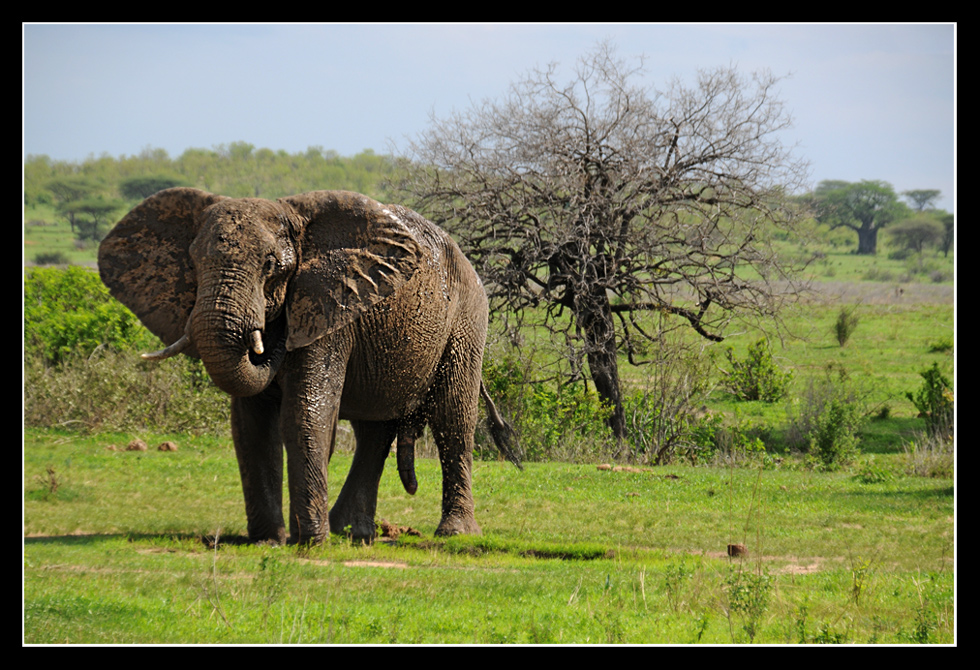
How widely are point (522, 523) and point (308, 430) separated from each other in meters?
3.45

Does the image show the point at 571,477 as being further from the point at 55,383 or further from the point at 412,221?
the point at 55,383

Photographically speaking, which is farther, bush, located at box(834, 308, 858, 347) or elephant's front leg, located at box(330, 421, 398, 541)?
bush, located at box(834, 308, 858, 347)

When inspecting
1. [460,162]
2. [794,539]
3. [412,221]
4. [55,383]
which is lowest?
[794,539]

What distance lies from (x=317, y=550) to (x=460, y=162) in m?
12.6

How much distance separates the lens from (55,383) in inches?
658

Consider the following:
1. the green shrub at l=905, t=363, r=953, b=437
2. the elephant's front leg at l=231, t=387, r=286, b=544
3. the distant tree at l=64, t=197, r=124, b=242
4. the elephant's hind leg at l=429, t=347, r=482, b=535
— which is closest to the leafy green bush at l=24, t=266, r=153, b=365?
the elephant's hind leg at l=429, t=347, r=482, b=535

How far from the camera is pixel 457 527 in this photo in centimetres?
1030

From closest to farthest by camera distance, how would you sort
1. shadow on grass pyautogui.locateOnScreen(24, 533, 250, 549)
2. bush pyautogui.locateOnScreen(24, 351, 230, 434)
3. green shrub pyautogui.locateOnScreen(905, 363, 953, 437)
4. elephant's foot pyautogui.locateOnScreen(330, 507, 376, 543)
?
1. shadow on grass pyautogui.locateOnScreen(24, 533, 250, 549)
2. elephant's foot pyautogui.locateOnScreen(330, 507, 376, 543)
3. bush pyautogui.locateOnScreen(24, 351, 230, 434)
4. green shrub pyautogui.locateOnScreen(905, 363, 953, 437)

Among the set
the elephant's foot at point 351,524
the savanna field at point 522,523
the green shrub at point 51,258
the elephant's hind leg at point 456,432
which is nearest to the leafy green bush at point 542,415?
the savanna field at point 522,523

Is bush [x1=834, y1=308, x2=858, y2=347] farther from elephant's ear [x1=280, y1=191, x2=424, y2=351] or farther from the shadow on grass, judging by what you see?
the shadow on grass

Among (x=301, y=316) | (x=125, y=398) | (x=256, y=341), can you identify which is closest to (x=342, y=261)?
(x=301, y=316)

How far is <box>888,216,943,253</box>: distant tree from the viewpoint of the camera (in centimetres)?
6253

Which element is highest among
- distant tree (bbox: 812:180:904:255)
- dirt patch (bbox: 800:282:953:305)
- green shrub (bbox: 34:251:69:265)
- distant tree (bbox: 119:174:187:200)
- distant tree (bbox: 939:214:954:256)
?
distant tree (bbox: 119:174:187:200)

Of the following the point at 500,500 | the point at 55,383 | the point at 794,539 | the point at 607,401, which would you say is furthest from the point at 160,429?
the point at 794,539
